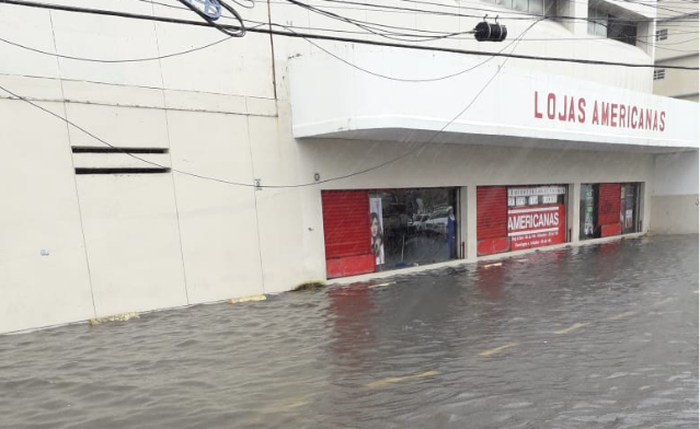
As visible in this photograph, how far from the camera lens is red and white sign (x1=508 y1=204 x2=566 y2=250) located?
14211 mm

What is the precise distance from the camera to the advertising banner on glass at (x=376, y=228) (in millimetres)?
10781

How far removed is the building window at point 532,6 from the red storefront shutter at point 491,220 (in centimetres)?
592

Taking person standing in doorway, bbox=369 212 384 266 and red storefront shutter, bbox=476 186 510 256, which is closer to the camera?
person standing in doorway, bbox=369 212 384 266

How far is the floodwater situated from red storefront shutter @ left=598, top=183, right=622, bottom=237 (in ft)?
31.0

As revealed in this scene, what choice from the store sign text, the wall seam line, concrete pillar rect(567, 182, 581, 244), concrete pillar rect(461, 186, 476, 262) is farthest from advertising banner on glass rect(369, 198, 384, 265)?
concrete pillar rect(567, 182, 581, 244)

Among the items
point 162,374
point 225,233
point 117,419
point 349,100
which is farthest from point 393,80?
point 117,419

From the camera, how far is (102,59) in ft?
23.7

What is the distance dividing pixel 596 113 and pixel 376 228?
7.04 meters

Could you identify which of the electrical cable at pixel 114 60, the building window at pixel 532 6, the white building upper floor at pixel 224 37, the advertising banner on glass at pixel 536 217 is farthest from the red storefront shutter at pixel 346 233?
the building window at pixel 532 6

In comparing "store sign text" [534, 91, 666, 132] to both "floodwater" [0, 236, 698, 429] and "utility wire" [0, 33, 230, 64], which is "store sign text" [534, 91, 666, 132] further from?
"utility wire" [0, 33, 230, 64]

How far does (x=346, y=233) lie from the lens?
33.9 feet

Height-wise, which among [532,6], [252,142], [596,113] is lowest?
[252,142]

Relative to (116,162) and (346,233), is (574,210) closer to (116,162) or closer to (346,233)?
(346,233)

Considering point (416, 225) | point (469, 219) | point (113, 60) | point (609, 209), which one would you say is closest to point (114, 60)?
point (113, 60)
